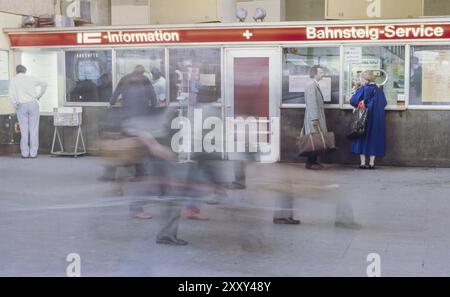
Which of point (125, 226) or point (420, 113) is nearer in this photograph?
point (125, 226)

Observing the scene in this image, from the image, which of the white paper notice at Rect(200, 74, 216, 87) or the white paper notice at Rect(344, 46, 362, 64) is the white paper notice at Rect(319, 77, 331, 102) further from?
the white paper notice at Rect(200, 74, 216, 87)

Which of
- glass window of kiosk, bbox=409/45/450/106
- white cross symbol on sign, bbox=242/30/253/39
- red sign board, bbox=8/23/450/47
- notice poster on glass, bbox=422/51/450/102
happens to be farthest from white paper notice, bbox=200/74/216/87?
notice poster on glass, bbox=422/51/450/102

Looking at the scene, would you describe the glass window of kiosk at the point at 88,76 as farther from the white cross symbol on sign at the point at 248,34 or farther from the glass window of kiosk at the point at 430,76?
the glass window of kiosk at the point at 430,76

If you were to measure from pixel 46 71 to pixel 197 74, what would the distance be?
322 centimetres

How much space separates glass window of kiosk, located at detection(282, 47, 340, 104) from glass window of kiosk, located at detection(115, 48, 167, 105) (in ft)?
7.49

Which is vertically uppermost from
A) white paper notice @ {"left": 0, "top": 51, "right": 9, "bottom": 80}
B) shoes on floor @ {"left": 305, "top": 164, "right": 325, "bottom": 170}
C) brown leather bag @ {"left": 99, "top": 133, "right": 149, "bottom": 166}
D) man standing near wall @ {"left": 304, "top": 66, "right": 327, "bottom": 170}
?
white paper notice @ {"left": 0, "top": 51, "right": 9, "bottom": 80}

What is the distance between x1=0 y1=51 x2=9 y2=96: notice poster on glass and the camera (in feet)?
47.1

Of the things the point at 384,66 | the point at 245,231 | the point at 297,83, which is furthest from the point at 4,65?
the point at 245,231

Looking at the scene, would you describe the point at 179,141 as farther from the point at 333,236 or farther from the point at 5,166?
the point at 5,166

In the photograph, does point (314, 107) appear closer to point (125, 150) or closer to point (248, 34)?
point (248, 34)
